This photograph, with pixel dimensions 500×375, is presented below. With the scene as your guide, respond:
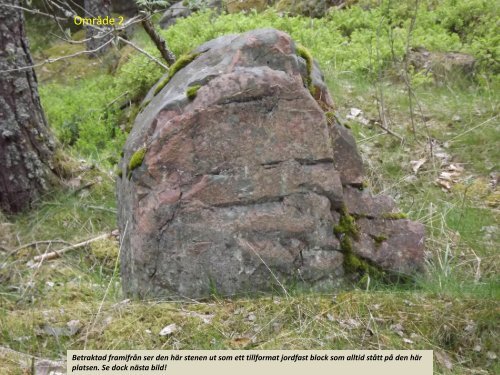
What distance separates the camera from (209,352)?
296 centimetres

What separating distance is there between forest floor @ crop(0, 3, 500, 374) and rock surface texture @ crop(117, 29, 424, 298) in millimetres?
159

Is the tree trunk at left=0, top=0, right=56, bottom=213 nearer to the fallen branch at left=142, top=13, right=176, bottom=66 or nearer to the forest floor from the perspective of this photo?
the forest floor

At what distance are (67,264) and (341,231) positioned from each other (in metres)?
2.04

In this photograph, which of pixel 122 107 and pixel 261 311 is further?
pixel 122 107

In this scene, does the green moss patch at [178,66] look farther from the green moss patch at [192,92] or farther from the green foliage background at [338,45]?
the green foliage background at [338,45]

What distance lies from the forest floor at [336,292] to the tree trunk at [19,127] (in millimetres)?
184

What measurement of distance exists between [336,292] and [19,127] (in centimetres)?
307

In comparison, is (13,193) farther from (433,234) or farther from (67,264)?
(433,234)

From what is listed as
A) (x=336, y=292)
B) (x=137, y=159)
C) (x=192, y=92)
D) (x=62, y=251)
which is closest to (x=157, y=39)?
(x=62, y=251)

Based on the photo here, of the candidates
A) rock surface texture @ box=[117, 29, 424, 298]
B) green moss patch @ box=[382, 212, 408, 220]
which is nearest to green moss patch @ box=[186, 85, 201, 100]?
rock surface texture @ box=[117, 29, 424, 298]

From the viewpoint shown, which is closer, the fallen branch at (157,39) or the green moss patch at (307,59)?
the green moss patch at (307,59)

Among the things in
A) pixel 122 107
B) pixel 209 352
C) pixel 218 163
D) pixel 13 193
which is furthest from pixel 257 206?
pixel 122 107

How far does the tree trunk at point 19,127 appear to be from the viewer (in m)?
4.96

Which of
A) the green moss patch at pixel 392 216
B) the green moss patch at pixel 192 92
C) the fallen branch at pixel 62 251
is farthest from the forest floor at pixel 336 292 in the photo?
the green moss patch at pixel 192 92
